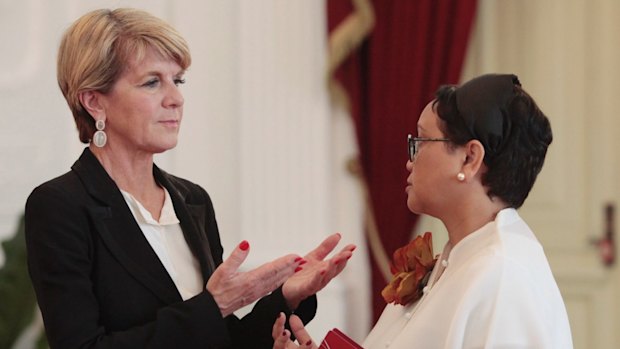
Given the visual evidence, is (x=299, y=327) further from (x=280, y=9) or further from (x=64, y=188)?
(x=280, y=9)

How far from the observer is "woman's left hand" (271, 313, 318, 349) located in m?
2.33

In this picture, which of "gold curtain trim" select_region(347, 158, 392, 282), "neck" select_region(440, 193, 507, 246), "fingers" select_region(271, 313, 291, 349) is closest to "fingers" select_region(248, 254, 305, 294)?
"fingers" select_region(271, 313, 291, 349)

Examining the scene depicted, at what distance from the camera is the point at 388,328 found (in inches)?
92.8

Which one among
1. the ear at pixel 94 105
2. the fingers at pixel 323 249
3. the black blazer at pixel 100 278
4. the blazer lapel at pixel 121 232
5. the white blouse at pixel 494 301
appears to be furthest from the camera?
the fingers at pixel 323 249

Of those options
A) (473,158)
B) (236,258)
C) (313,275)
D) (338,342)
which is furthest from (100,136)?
(473,158)

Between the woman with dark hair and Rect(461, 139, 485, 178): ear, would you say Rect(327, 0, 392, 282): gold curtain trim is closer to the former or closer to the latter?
the woman with dark hair

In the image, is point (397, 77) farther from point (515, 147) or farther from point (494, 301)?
point (494, 301)

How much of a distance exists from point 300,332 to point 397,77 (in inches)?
105

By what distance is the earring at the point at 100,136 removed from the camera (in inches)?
91.5

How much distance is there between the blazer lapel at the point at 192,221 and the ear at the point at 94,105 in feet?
0.76

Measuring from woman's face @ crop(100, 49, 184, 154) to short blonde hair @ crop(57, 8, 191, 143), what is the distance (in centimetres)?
2

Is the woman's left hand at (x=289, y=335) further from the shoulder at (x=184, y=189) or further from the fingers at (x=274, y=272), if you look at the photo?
the shoulder at (x=184, y=189)

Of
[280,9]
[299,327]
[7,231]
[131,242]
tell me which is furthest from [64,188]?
[280,9]

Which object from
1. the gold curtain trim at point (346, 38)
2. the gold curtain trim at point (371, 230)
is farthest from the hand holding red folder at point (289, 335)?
the gold curtain trim at point (346, 38)
